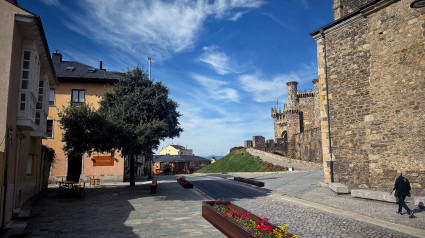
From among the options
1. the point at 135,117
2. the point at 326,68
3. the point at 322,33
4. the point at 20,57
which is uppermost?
the point at 322,33

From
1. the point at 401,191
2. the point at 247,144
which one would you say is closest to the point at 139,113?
the point at 401,191

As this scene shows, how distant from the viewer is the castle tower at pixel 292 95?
59112 millimetres

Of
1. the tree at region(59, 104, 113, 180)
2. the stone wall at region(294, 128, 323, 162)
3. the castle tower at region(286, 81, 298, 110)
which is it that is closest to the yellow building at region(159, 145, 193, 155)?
the castle tower at region(286, 81, 298, 110)

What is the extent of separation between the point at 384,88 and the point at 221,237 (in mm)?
10977

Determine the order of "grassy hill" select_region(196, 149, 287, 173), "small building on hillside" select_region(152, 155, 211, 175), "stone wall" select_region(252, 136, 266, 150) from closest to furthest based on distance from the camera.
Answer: "grassy hill" select_region(196, 149, 287, 173) < "stone wall" select_region(252, 136, 266, 150) < "small building on hillside" select_region(152, 155, 211, 175)

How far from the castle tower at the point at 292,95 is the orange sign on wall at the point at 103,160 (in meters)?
43.2

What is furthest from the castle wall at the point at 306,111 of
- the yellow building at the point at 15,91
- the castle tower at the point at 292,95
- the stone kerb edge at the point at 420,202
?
the yellow building at the point at 15,91

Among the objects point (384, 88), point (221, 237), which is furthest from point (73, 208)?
point (384, 88)

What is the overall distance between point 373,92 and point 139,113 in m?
13.3

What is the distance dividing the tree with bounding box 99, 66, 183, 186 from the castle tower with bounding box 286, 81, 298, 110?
44.1 metres

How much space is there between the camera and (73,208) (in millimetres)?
11766

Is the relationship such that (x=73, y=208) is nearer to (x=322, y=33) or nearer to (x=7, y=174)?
(x=7, y=174)

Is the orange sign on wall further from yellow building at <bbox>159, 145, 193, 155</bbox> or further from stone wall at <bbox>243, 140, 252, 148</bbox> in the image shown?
yellow building at <bbox>159, 145, 193, 155</bbox>

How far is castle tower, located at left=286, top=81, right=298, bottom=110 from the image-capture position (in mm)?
59112
